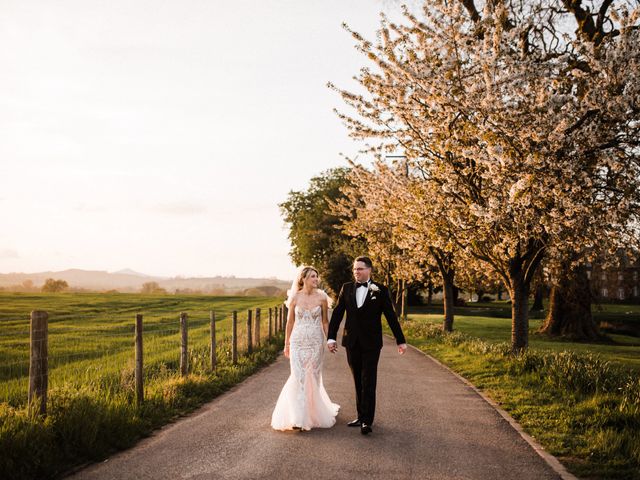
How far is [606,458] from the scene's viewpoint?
637 cm

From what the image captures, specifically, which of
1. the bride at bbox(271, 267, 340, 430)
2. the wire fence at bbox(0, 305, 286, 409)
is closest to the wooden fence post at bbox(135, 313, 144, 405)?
the wire fence at bbox(0, 305, 286, 409)

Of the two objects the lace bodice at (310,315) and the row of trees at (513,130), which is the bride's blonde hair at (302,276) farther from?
the row of trees at (513,130)

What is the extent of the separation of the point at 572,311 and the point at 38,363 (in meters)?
28.1

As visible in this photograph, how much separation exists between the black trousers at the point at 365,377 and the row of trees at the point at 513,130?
234 inches

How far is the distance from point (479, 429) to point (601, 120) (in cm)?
850

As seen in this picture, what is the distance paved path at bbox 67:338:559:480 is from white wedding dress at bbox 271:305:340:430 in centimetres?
19

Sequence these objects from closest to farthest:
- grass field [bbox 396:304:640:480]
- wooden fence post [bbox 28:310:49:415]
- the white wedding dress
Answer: grass field [bbox 396:304:640:480], wooden fence post [bbox 28:310:49:415], the white wedding dress

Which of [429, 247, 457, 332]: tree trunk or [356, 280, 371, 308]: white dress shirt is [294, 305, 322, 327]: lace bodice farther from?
[429, 247, 457, 332]: tree trunk

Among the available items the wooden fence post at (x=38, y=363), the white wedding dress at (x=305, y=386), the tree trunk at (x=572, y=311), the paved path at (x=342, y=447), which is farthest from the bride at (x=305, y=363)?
the tree trunk at (x=572, y=311)

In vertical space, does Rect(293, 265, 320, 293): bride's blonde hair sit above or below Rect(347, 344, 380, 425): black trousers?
Result: above

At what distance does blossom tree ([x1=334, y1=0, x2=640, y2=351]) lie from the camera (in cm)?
1237

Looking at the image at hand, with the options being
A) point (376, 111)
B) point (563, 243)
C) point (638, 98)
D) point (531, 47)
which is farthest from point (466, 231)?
point (531, 47)

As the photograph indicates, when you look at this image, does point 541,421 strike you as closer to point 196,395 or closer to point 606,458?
point 606,458

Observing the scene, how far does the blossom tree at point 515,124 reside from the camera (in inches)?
487
